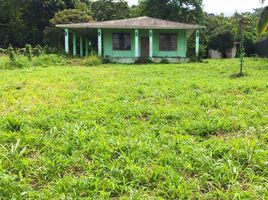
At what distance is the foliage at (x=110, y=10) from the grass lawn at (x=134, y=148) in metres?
31.0

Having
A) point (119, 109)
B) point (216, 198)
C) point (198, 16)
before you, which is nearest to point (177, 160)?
point (216, 198)

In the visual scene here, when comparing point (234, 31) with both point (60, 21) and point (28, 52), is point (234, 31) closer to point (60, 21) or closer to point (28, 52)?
point (60, 21)

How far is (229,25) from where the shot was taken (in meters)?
31.6

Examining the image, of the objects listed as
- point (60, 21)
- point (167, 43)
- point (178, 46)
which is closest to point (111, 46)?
point (167, 43)

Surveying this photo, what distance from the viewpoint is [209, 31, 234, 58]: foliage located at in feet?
90.1

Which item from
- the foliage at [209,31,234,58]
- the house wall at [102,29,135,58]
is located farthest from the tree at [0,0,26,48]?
the foliage at [209,31,234,58]

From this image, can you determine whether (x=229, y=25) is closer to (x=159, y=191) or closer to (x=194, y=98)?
(x=194, y=98)

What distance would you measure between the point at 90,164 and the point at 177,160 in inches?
35.2

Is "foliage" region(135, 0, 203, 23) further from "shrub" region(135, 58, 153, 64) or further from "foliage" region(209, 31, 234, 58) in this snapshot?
"shrub" region(135, 58, 153, 64)

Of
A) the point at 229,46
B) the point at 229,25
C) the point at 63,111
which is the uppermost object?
the point at 229,25

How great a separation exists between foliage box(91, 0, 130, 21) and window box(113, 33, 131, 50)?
1588 cm

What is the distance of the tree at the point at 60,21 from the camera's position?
25812mm

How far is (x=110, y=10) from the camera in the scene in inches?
1405

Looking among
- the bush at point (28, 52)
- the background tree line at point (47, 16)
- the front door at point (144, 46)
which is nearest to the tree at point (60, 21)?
the background tree line at point (47, 16)
